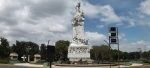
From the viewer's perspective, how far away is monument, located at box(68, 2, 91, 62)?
6470cm

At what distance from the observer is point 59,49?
383 ft

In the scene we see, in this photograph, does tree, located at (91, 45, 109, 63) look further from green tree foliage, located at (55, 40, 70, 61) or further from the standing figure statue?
the standing figure statue

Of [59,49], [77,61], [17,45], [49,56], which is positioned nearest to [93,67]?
[77,61]

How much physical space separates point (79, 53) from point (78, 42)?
127 inches

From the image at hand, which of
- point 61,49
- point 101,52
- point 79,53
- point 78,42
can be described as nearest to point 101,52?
point 101,52

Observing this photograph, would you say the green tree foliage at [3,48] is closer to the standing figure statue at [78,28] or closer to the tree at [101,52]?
the tree at [101,52]

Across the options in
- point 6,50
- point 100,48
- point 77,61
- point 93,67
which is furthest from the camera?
point 100,48

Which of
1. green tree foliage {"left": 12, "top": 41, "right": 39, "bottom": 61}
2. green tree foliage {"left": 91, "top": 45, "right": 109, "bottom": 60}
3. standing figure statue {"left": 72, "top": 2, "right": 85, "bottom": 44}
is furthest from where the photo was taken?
green tree foliage {"left": 12, "top": 41, "right": 39, "bottom": 61}

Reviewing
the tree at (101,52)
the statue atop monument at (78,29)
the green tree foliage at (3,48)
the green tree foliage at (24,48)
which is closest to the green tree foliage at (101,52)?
the tree at (101,52)

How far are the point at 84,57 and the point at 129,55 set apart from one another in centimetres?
12650

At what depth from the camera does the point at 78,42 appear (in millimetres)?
66250

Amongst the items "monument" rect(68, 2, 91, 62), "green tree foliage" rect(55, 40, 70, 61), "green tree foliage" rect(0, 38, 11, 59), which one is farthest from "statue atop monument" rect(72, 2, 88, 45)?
"green tree foliage" rect(0, 38, 11, 59)

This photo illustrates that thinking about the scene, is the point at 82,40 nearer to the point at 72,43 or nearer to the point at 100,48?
the point at 72,43

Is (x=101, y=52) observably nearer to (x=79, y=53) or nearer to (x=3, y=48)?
(x=3, y=48)
